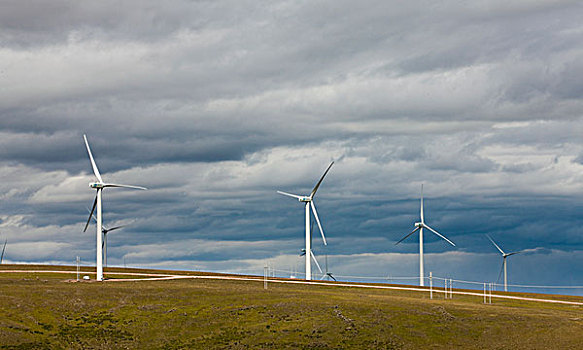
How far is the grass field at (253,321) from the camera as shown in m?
113

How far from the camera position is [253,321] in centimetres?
12394

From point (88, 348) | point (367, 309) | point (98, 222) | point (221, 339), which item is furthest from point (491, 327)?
point (98, 222)

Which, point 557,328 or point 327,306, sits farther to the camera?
point 327,306

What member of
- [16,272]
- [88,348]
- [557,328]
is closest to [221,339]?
[88,348]

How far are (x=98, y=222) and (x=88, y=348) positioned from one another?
62250mm

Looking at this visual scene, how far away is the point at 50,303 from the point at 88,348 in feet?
69.3

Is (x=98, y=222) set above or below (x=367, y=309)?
above

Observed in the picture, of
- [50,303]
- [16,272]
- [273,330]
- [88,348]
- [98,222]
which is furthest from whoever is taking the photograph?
[16,272]

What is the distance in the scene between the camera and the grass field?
11344 cm

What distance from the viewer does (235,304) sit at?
136 m

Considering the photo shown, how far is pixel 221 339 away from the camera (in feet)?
378

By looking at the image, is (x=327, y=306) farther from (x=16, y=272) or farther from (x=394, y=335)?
(x=16, y=272)

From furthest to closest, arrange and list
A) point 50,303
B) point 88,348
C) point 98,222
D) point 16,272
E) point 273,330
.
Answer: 1. point 16,272
2. point 98,222
3. point 50,303
4. point 273,330
5. point 88,348

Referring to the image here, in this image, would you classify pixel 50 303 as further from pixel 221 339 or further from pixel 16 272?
pixel 16 272
